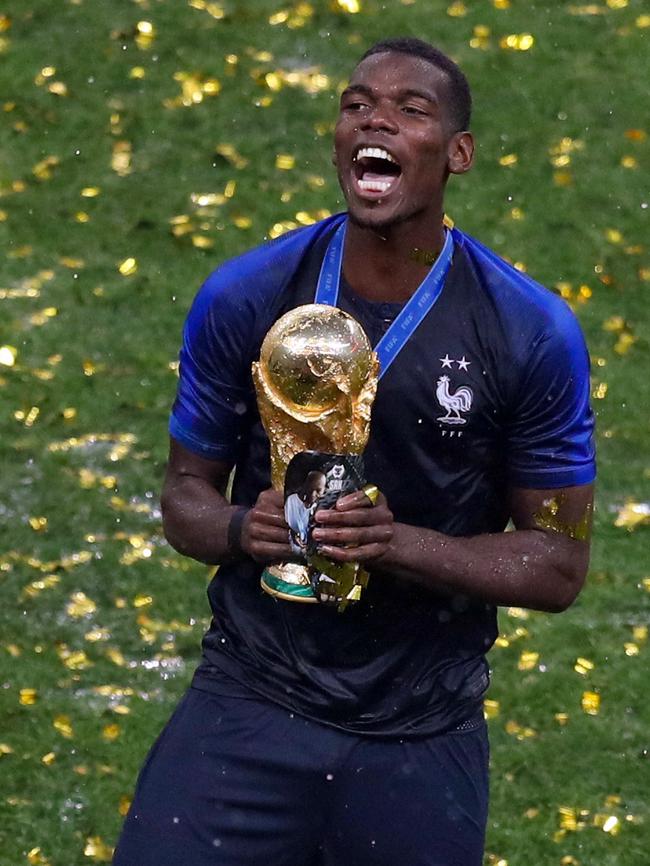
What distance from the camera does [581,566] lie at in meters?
4.50

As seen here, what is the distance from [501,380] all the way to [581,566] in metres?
0.52

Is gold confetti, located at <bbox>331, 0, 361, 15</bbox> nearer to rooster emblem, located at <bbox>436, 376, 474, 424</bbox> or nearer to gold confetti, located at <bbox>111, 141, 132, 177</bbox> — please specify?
gold confetti, located at <bbox>111, 141, 132, 177</bbox>

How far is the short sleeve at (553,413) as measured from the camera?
429 cm

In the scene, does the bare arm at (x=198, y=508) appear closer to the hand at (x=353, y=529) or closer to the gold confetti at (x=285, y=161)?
the hand at (x=353, y=529)

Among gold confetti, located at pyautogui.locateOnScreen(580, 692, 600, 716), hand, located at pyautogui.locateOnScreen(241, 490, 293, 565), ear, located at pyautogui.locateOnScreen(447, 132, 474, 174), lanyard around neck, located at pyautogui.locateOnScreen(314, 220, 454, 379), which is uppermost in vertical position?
A: ear, located at pyautogui.locateOnScreen(447, 132, 474, 174)

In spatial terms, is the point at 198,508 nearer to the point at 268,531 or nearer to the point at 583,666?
the point at 268,531

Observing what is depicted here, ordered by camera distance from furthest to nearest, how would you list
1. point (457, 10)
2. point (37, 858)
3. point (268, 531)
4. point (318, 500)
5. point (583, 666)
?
point (457, 10), point (583, 666), point (37, 858), point (268, 531), point (318, 500)

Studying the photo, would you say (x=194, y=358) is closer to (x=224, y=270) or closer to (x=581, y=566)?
(x=224, y=270)

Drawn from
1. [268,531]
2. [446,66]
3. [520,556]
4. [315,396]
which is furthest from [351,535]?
[446,66]

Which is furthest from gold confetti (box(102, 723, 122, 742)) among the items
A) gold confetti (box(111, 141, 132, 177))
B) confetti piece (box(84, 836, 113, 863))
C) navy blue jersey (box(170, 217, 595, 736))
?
gold confetti (box(111, 141, 132, 177))

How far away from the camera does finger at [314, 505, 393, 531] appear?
386cm

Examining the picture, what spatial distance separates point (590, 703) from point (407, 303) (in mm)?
3424

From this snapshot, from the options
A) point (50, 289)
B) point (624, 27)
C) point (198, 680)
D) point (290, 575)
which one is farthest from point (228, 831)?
point (624, 27)

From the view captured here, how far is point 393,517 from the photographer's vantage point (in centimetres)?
429
